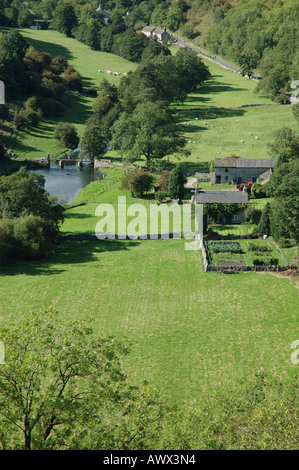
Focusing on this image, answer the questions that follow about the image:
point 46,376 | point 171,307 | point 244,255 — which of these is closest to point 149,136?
point 244,255

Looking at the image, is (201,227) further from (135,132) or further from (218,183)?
(135,132)

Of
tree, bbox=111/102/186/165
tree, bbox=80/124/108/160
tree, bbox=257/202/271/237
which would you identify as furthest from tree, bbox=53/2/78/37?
tree, bbox=257/202/271/237

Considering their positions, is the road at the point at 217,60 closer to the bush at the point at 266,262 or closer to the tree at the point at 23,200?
the tree at the point at 23,200

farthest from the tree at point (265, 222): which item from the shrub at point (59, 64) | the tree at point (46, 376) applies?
the shrub at point (59, 64)

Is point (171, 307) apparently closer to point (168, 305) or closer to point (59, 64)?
point (168, 305)

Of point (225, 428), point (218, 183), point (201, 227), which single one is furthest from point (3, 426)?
point (218, 183)
